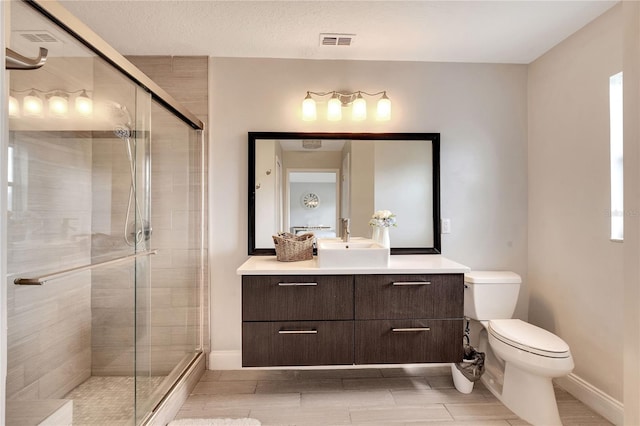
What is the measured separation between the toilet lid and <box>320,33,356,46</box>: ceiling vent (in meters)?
1.96

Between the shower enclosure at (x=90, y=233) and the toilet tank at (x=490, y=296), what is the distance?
1868 millimetres

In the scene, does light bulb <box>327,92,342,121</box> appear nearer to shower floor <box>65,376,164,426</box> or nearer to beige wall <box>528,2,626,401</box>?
beige wall <box>528,2,626,401</box>

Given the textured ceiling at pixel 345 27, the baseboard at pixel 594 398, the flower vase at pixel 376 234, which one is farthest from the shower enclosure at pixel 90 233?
the baseboard at pixel 594 398

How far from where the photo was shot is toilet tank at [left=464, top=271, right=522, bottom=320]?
2195 millimetres

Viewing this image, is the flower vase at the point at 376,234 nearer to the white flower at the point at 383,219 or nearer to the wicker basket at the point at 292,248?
the white flower at the point at 383,219

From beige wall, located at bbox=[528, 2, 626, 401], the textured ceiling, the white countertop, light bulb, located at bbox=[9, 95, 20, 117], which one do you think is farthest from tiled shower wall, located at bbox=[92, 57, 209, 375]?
beige wall, located at bbox=[528, 2, 626, 401]

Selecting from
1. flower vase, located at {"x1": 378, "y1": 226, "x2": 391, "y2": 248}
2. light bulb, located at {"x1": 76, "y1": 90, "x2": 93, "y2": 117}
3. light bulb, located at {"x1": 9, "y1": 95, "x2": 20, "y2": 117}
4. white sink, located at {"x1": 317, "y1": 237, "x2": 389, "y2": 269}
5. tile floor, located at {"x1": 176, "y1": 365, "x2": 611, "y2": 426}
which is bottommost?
tile floor, located at {"x1": 176, "y1": 365, "x2": 611, "y2": 426}

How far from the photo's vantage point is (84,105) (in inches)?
60.7

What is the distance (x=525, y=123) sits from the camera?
2.49 metres

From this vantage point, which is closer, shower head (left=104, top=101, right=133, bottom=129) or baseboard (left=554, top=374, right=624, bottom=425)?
shower head (left=104, top=101, right=133, bottom=129)

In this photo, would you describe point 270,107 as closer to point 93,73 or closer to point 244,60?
point 244,60

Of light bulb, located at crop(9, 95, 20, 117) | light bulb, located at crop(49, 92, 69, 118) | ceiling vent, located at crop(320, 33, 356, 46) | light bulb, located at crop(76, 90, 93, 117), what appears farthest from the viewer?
ceiling vent, located at crop(320, 33, 356, 46)

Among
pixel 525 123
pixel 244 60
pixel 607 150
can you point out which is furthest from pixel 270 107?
pixel 607 150

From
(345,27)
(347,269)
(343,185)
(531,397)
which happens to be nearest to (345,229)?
(343,185)
